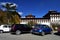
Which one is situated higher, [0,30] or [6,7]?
[6,7]

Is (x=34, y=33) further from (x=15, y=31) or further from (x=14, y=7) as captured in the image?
(x=14, y=7)

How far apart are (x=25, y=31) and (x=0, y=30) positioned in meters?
4.43

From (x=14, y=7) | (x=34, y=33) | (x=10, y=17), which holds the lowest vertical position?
(x=34, y=33)

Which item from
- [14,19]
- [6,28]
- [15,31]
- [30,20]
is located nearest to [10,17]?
[14,19]

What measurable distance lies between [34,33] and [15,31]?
275 centimetres

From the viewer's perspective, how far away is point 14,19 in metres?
44.5

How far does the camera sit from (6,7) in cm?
5712

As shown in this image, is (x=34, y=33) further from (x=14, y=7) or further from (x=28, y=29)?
(x=14, y=7)

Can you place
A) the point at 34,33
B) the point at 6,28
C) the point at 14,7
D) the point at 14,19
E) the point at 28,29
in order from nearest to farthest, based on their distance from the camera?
the point at 34,33 < the point at 28,29 < the point at 6,28 < the point at 14,19 < the point at 14,7

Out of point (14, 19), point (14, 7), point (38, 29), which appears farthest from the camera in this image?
point (14, 7)

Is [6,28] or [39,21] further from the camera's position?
[39,21]

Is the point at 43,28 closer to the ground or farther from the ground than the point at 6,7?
closer to the ground

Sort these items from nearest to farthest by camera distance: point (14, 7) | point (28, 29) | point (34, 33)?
1. point (34, 33)
2. point (28, 29)
3. point (14, 7)

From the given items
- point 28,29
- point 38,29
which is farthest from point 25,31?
point 38,29
